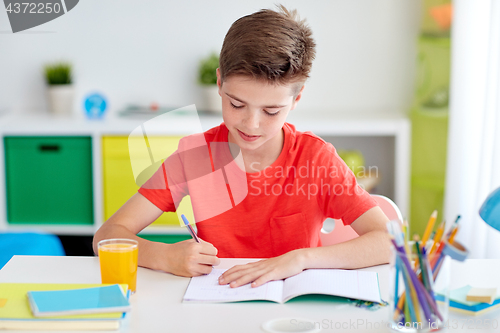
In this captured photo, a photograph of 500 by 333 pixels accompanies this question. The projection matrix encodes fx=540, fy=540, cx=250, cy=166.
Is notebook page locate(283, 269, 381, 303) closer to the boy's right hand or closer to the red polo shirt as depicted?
the boy's right hand

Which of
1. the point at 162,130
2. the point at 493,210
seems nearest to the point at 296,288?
the point at 493,210

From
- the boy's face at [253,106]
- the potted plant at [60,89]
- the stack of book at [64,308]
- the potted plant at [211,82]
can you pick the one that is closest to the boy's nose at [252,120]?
the boy's face at [253,106]

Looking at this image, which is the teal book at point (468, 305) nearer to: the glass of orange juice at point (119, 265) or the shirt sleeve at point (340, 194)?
the shirt sleeve at point (340, 194)

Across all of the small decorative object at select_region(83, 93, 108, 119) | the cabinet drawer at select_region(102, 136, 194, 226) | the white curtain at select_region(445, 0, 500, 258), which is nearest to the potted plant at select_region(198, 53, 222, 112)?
the cabinet drawer at select_region(102, 136, 194, 226)

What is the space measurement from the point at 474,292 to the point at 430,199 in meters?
1.86

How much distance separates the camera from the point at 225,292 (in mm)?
899

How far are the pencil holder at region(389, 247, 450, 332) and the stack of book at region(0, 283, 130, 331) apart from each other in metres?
0.38

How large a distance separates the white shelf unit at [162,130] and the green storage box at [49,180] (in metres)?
0.03

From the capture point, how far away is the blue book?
0.77 meters

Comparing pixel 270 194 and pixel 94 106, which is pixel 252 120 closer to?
pixel 270 194

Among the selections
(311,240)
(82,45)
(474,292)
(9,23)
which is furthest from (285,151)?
(9,23)

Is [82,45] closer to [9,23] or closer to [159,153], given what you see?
[9,23]

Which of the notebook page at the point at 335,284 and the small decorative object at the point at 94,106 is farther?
the small decorative object at the point at 94,106

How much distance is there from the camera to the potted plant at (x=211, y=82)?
2611 millimetres
